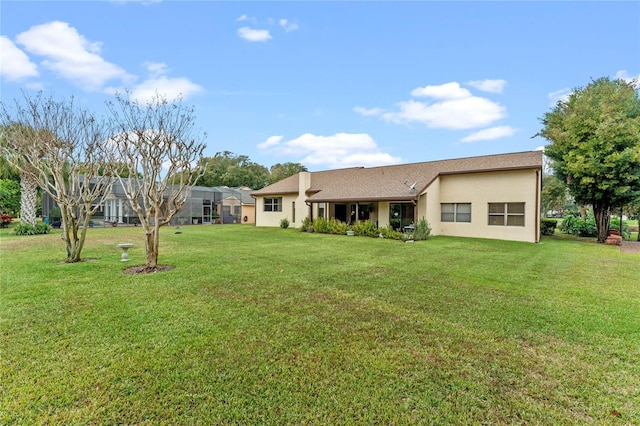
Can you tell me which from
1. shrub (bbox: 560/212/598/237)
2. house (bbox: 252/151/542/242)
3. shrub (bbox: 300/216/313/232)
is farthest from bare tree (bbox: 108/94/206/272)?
shrub (bbox: 560/212/598/237)

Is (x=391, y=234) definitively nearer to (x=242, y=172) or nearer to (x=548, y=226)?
(x=548, y=226)

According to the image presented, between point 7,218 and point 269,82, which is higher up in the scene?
point 269,82

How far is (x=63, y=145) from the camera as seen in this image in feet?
30.5

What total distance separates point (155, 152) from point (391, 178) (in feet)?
50.0

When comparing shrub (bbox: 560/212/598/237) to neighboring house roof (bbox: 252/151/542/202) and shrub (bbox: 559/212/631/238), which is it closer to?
shrub (bbox: 559/212/631/238)

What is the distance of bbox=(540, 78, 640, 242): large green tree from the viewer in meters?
14.2

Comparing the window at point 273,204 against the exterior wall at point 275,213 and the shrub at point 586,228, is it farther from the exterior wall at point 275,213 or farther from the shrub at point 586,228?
the shrub at point 586,228

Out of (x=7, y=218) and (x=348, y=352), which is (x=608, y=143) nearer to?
(x=348, y=352)

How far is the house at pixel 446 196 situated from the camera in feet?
50.4

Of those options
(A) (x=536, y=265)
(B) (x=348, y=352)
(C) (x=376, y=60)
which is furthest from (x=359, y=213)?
(B) (x=348, y=352)

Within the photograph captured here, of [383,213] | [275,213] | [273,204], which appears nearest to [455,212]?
[383,213]

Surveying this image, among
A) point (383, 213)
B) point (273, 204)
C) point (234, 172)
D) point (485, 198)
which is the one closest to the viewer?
point (485, 198)

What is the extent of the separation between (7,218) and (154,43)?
22301mm

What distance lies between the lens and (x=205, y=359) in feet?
11.0
